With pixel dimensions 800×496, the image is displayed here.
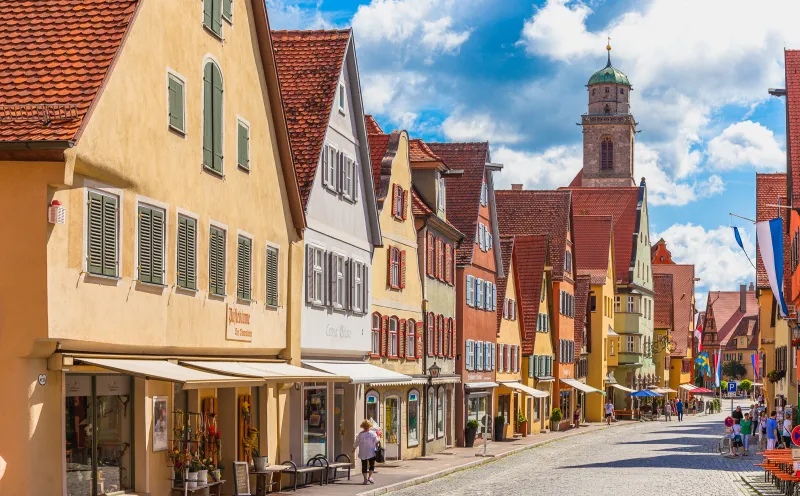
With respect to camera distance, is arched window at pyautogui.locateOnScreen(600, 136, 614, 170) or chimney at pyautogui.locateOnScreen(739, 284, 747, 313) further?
chimney at pyautogui.locateOnScreen(739, 284, 747, 313)

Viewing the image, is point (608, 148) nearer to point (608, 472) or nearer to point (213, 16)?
point (608, 472)

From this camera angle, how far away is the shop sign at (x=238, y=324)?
26.3 m

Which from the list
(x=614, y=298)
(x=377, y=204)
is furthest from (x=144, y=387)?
(x=614, y=298)

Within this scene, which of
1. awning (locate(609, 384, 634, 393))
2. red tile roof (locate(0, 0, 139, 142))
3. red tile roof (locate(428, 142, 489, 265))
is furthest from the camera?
awning (locate(609, 384, 634, 393))

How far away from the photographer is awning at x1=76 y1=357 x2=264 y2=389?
1950cm

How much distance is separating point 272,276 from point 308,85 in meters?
6.36

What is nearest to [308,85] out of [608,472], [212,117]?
[212,117]

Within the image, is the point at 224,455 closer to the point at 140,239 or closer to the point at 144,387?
the point at 144,387

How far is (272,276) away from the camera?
29516 mm

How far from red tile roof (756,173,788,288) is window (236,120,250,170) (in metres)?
39.9

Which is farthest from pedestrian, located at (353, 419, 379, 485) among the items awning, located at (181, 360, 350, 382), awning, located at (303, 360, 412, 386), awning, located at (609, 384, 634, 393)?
awning, located at (609, 384, 634, 393)

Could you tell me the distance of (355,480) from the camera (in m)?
32.3

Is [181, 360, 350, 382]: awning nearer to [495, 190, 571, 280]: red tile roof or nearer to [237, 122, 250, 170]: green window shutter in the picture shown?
[237, 122, 250, 170]: green window shutter

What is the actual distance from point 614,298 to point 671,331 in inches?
1168
